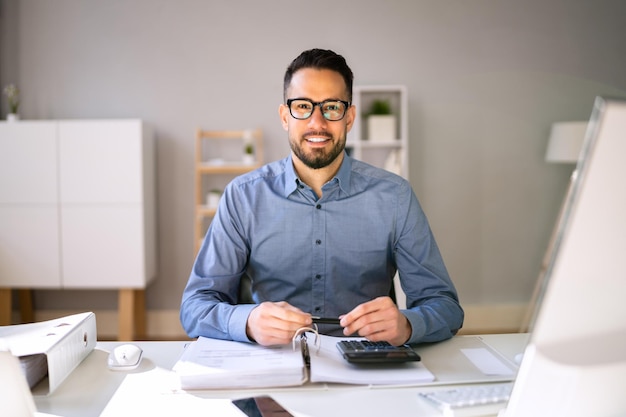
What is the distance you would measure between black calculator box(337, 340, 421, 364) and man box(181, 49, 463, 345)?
1.48 ft

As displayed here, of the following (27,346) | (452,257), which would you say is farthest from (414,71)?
(27,346)

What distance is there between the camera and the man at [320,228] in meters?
1.69

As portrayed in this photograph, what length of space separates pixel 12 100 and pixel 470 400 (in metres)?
3.89

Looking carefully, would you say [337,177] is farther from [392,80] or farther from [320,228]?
→ [392,80]

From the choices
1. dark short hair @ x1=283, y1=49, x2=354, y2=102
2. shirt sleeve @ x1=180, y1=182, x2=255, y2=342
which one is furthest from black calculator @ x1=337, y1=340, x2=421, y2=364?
dark short hair @ x1=283, y1=49, x2=354, y2=102

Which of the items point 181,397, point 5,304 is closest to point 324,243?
Result: point 181,397

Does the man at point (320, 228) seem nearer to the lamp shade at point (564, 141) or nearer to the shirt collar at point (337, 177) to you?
the shirt collar at point (337, 177)

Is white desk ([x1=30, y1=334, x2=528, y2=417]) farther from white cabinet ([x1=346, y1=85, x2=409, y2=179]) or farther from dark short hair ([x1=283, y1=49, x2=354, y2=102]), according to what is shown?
white cabinet ([x1=346, y1=85, x2=409, y2=179])

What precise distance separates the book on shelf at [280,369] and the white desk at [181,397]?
2 cm

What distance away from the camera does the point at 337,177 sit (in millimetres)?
1787

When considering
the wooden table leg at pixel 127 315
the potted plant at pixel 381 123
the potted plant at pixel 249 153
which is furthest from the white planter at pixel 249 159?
the wooden table leg at pixel 127 315

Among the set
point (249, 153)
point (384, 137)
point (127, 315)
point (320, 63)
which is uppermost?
point (320, 63)

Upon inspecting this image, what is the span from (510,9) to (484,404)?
149 inches

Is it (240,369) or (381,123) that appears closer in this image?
(240,369)
